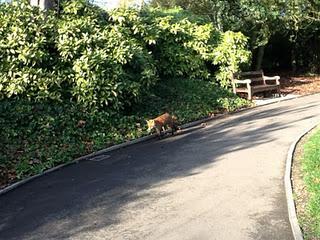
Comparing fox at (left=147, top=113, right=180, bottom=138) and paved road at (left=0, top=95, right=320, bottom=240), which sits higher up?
fox at (left=147, top=113, right=180, bottom=138)

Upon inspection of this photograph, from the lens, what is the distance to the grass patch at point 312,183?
5788mm

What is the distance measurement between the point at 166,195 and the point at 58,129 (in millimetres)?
4374

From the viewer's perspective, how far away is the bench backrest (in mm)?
17672

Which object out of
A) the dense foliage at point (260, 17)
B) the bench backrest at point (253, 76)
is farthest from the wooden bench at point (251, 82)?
the dense foliage at point (260, 17)

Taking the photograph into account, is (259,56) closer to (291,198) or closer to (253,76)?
(253,76)

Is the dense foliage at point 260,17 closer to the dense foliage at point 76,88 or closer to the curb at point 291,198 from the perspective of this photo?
the dense foliage at point 76,88

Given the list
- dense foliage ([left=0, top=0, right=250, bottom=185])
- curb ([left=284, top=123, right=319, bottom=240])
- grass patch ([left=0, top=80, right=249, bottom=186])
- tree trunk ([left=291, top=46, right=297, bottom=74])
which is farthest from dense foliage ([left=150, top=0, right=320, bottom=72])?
curb ([left=284, top=123, right=319, bottom=240])

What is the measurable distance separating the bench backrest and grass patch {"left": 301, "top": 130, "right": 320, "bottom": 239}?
23.4 ft

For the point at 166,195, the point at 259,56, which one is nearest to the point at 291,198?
the point at 166,195

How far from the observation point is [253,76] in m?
19.2

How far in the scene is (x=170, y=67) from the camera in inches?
663

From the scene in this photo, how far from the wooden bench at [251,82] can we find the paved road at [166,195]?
18.1 ft

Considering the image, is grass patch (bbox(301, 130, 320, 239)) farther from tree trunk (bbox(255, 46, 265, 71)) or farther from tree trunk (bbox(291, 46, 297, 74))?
tree trunk (bbox(291, 46, 297, 74))

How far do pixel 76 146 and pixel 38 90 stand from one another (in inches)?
88.4
